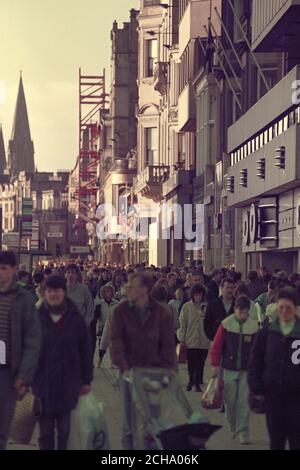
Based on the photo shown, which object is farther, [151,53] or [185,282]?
[151,53]

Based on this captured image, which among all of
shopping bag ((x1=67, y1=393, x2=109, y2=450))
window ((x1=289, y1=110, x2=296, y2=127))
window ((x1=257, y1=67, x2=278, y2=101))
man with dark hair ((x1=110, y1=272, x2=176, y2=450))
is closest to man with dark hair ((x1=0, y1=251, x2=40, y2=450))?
shopping bag ((x1=67, y1=393, x2=109, y2=450))

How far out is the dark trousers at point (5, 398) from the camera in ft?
34.4

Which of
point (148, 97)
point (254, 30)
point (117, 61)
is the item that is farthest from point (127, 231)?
point (254, 30)

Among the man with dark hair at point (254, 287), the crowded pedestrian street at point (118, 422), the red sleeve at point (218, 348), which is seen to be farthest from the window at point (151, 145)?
the red sleeve at point (218, 348)

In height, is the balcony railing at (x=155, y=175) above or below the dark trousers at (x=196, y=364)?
above

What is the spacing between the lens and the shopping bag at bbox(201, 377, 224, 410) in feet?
47.2

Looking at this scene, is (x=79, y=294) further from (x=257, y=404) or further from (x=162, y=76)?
(x=162, y=76)

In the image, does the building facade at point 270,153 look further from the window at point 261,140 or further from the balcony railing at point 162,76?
the balcony railing at point 162,76

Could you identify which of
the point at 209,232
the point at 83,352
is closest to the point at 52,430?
the point at 83,352

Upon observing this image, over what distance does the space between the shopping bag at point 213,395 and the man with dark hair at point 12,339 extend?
4.14 meters

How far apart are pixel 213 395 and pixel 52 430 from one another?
4.33 metres

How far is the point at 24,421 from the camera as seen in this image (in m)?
11.4

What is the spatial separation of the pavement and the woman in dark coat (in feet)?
7.06
